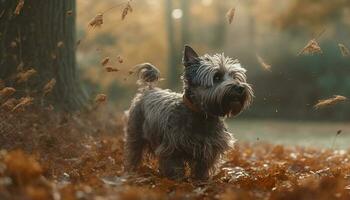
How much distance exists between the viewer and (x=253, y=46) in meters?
30.0

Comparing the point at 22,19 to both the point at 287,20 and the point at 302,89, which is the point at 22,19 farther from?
the point at 287,20

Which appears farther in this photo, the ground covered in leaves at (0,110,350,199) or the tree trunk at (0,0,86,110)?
the tree trunk at (0,0,86,110)

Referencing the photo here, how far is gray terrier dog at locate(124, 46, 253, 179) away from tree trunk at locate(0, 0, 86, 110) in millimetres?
2275

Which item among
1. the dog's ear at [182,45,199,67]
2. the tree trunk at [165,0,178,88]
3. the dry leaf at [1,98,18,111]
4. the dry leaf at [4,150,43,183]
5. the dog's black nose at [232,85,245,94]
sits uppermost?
the tree trunk at [165,0,178,88]

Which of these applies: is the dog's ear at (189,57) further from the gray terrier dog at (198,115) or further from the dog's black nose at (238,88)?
the dog's black nose at (238,88)

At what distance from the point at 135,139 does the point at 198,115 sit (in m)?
1.40

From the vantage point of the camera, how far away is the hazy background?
26625 millimetres

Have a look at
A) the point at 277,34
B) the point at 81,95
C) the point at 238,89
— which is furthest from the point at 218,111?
the point at 277,34

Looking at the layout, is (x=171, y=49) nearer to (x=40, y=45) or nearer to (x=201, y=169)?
(x=40, y=45)

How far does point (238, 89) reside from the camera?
7141 millimetres

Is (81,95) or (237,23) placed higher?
(237,23)

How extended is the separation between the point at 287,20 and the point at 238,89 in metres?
24.7

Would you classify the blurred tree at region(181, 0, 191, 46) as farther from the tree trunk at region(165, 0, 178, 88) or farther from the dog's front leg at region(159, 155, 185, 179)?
the dog's front leg at region(159, 155, 185, 179)

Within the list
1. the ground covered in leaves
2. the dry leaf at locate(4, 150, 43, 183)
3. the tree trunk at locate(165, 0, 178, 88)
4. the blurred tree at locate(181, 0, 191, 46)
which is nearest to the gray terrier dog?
the ground covered in leaves
